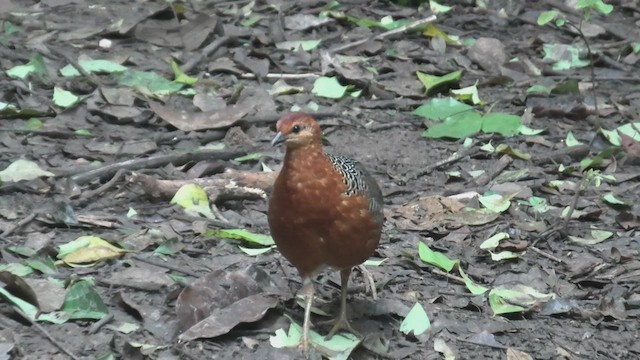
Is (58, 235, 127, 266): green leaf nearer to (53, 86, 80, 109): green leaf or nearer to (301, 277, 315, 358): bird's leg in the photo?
(301, 277, 315, 358): bird's leg

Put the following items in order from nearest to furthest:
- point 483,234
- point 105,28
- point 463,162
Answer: point 483,234 < point 463,162 < point 105,28

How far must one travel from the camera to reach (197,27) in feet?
27.5

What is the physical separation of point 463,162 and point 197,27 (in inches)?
106

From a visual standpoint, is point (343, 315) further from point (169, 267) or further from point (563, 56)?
point (563, 56)

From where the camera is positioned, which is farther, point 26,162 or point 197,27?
point 197,27

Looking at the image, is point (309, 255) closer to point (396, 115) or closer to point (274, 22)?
point (396, 115)

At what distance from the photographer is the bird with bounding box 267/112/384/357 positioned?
428cm

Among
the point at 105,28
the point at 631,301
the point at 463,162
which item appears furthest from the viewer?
the point at 105,28

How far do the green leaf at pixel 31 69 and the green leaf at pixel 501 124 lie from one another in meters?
3.01

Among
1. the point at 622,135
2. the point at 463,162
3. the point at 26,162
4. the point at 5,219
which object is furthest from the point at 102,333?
the point at 622,135

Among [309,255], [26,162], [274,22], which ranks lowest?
[274,22]

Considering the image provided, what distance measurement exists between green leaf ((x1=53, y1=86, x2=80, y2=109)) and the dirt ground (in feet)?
0.33

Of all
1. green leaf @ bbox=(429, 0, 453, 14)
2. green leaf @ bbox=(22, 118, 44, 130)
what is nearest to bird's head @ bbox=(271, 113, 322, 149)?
green leaf @ bbox=(22, 118, 44, 130)

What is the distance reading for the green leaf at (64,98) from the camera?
6887 mm
